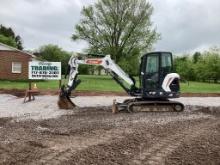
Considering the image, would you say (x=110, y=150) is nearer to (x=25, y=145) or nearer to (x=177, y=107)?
(x=25, y=145)

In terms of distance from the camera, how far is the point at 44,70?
2370 centimetres

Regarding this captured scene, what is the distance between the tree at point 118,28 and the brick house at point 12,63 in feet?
50.9

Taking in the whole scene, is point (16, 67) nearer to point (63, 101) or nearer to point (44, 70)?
point (44, 70)

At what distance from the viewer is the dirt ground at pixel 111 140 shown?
882 centimetres

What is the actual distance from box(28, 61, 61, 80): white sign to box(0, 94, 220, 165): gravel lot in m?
6.08

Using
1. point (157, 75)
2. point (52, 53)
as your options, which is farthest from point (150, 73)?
point (52, 53)

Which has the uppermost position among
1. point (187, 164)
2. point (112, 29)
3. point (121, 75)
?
point (112, 29)

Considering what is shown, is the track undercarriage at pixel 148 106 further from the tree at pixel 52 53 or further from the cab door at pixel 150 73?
the tree at pixel 52 53

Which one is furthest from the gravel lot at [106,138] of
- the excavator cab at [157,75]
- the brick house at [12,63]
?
the brick house at [12,63]

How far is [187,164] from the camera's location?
332 inches

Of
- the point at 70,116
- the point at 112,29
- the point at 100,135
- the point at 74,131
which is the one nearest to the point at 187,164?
the point at 100,135

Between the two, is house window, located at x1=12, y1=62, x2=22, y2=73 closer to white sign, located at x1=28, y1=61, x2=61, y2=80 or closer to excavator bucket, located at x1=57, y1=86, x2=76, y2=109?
white sign, located at x1=28, y1=61, x2=61, y2=80

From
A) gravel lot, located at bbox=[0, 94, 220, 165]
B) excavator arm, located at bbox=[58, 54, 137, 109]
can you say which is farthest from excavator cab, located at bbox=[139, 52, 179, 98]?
gravel lot, located at bbox=[0, 94, 220, 165]

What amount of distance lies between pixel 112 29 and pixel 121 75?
1632 inches
